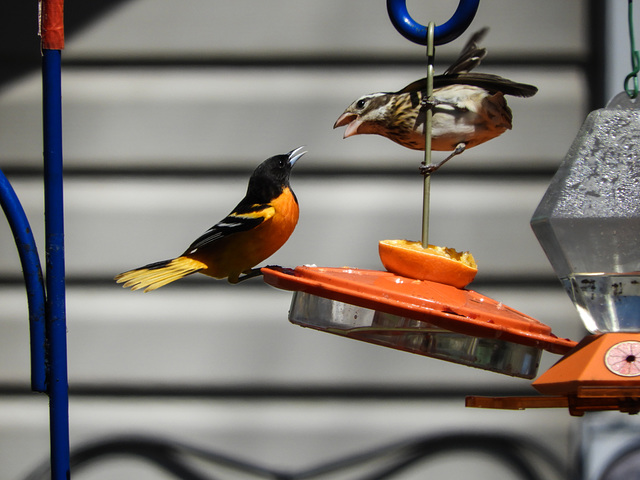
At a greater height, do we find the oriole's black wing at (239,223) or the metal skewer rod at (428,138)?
the metal skewer rod at (428,138)

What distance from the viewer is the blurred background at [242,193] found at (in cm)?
310

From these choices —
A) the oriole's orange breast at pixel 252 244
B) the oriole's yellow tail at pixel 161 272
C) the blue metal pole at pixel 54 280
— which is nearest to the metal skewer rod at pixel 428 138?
the oriole's orange breast at pixel 252 244

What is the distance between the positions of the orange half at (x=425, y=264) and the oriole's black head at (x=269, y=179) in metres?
0.62

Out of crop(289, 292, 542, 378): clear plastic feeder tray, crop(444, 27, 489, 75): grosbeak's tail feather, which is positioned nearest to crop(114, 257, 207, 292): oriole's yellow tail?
crop(289, 292, 542, 378): clear plastic feeder tray

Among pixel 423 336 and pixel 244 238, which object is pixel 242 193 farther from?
pixel 423 336

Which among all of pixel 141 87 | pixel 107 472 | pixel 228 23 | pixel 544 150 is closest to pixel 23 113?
pixel 141 87

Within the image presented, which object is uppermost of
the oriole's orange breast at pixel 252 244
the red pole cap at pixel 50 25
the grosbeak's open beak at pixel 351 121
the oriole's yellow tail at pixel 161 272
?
the red pole cap at pixel 50 25

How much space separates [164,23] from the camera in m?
3.24

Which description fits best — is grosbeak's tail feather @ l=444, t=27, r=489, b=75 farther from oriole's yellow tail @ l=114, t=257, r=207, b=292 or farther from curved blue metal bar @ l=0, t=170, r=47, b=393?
curved blue metal bar @ l=0, t=170, r=47, b=393

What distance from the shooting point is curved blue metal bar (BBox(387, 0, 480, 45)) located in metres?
1.63

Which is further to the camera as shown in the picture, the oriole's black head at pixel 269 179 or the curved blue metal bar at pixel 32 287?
the oriole's black head at pixel 269 179

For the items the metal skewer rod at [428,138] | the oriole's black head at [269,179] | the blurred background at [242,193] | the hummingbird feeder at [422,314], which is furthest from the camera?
the blurred background at [242,193]

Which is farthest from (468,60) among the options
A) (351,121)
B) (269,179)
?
(269,179)

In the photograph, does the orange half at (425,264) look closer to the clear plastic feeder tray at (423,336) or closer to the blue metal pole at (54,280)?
the clear plastic feeder tray at (423,336)
